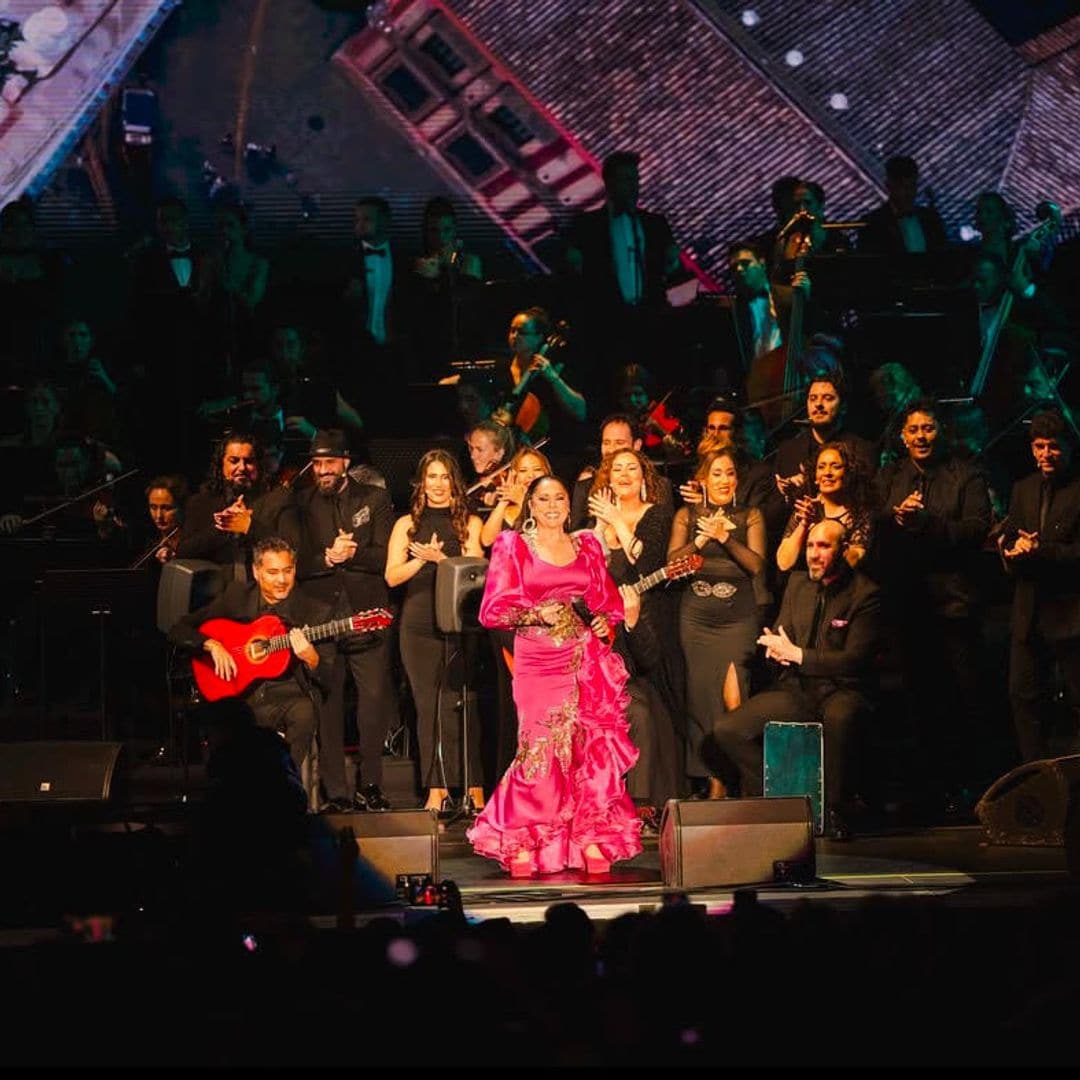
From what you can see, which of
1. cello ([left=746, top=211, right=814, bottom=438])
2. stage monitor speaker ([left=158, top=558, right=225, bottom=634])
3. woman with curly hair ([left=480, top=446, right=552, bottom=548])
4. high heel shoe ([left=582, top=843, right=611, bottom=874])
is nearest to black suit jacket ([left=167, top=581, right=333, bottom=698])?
stage monitor speaker ([left=158, top=558, right=225, bottom=634])

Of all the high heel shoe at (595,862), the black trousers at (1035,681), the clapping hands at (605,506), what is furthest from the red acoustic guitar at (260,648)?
the black trousers at (1035,681)

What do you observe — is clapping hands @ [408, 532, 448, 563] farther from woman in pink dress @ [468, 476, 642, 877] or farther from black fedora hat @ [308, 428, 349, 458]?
woman in pink dress @ [468, 476, 642, 877]

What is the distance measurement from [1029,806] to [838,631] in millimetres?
1130

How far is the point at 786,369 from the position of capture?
10805 mm

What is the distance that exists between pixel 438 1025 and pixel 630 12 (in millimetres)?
9147

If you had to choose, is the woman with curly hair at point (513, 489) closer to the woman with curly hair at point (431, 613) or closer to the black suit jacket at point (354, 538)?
the woman with curly hair at point (431, 613)

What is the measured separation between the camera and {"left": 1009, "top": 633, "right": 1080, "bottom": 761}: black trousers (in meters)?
8.77

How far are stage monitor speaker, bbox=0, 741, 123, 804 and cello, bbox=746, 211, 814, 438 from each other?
4.39m

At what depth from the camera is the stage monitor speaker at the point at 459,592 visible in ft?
29.8

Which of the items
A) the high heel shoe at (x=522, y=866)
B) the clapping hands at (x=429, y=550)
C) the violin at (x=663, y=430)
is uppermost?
the violin at (x=663, y=430)

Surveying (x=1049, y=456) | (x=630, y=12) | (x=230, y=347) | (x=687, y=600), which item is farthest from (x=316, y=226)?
(x=1049, y=456)

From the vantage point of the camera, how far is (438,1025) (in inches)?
152

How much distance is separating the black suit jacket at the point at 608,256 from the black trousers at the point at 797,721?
3.43 meters

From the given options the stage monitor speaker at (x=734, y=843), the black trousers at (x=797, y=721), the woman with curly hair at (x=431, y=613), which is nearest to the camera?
the stage monitor speaker at (x=734, y=843)
